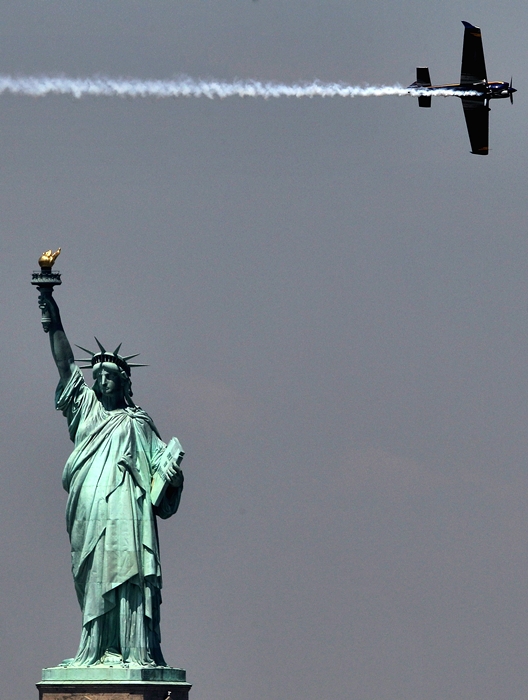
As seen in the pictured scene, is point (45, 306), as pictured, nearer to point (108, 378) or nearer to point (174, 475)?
point (108, 378)

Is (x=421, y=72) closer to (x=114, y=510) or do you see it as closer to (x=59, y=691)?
(x=114, y=510)

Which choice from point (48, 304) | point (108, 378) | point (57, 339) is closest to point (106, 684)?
point (108, 378)

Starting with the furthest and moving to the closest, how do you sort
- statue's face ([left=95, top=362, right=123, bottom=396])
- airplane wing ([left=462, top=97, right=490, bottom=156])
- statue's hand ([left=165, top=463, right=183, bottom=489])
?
airplane wing ([left=462, top=97, right=490, bottom=156])
statue's face ([left=95, top=362, right=123, bottom=396])
statue's hand ([left=165, top=463, right=183, bottom=489])

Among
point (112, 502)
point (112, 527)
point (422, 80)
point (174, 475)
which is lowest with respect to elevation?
point (112, 527)

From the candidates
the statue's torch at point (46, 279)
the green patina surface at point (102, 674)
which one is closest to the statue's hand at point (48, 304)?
the statue's torch at point (46, 279)

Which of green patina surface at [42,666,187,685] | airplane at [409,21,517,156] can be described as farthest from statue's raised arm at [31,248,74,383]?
airplane at [409,21,517,156]

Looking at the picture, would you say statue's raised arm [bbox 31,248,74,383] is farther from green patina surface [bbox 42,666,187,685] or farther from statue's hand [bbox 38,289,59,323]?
green patina surface [bbox 42,666,187,685]
